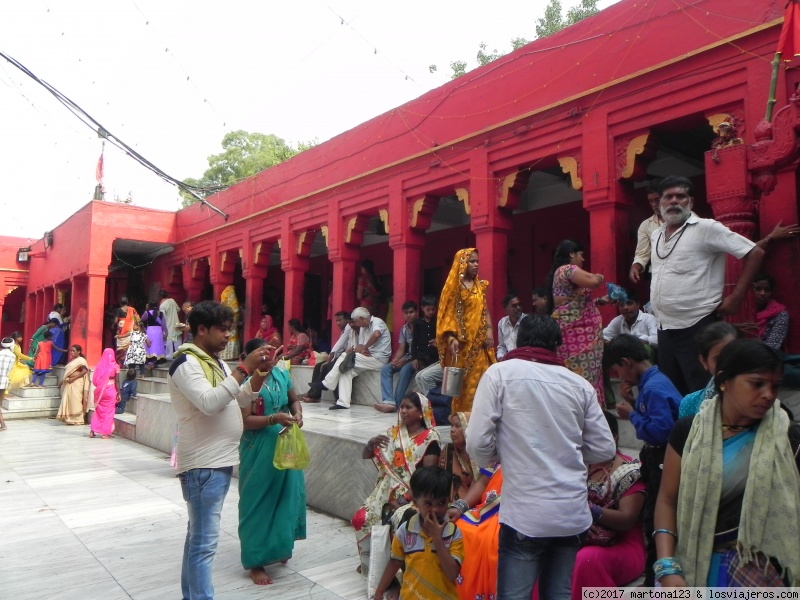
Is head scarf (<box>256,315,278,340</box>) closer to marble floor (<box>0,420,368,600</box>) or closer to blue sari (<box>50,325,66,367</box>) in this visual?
marble floor (<box>0,420,368,600</box>)

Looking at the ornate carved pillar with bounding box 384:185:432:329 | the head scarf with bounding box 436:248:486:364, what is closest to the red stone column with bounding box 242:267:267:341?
the ornate carved pillar with bounding box 384:185:432:329

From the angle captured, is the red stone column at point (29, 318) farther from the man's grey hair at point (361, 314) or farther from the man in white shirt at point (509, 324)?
the man in white shirt at point (509, 324)

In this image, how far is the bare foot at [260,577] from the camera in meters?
3.59

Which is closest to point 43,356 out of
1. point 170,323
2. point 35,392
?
point 35,392

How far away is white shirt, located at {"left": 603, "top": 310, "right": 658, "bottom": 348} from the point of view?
17.8ft

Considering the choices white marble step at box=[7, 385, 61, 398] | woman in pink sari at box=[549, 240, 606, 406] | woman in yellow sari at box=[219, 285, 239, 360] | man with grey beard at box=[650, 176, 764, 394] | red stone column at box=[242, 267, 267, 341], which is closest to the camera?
man with grey beard at box=[650, 176, 764, 394]

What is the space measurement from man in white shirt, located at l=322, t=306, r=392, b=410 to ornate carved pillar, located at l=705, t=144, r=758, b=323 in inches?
184

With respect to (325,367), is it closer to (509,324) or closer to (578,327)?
(509,324)

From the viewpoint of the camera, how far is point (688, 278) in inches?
140

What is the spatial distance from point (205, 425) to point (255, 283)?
32.5 ft

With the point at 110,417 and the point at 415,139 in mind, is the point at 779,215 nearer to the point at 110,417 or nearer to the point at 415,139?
the point at 415,139

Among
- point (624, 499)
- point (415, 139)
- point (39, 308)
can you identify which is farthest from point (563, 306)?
point (39, 308)

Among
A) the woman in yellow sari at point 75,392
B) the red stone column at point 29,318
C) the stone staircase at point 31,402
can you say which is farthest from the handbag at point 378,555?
the red stone column at point 29,318

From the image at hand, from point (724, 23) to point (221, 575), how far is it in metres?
6.17
